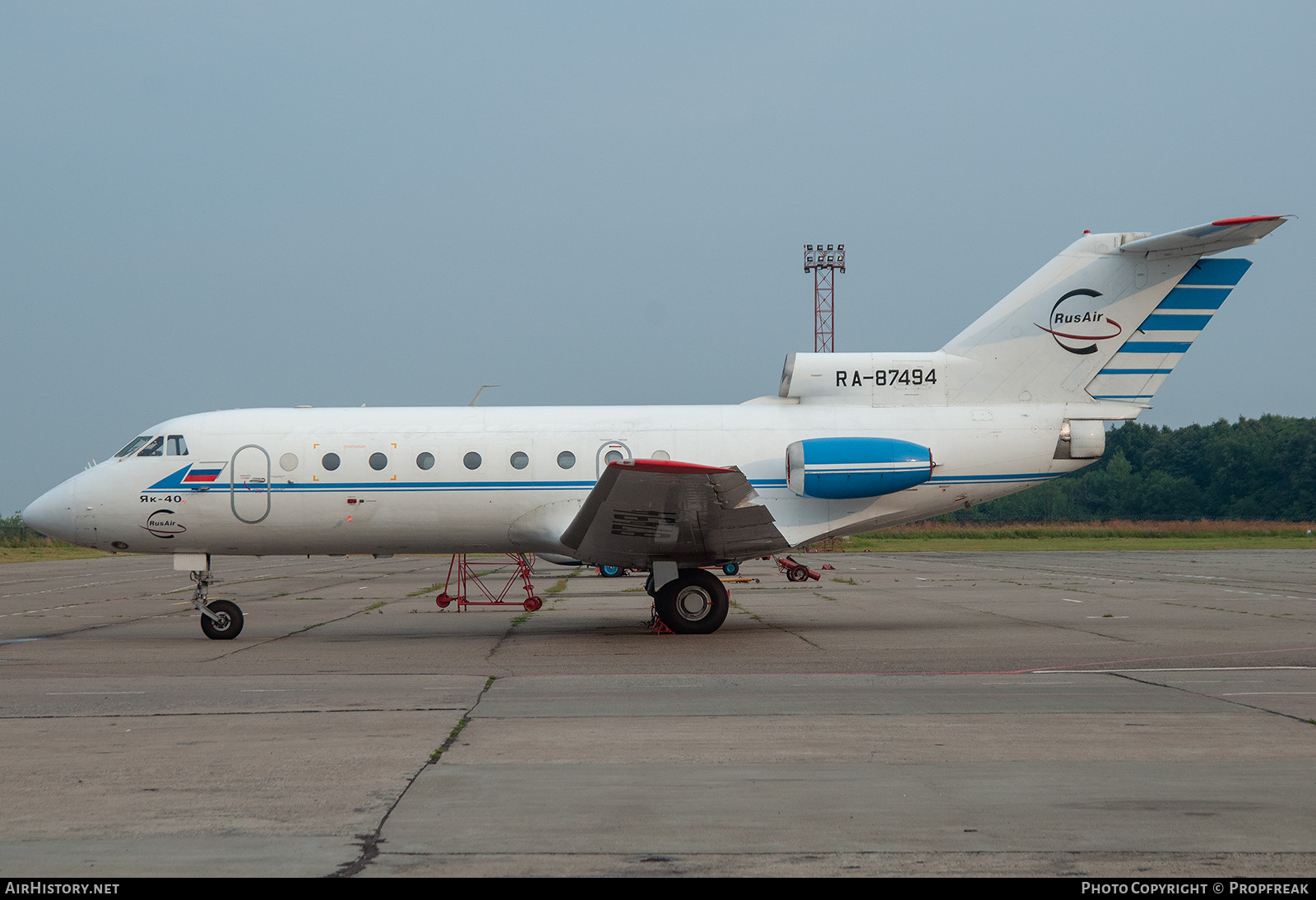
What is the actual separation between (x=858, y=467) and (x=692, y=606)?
3.02 meters

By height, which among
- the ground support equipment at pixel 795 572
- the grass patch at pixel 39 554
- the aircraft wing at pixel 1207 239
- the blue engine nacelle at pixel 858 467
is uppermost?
the aircraft wing at pixel 1207 239

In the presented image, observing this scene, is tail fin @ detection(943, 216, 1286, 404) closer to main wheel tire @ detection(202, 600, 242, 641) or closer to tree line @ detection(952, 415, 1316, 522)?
main wheel tire @ detection(202, 600, 242, 641)

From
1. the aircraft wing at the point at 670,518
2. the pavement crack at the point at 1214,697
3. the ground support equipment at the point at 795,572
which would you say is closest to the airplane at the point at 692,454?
the aircraft wing at the point at 670,518

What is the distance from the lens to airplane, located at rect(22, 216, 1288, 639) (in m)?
15.0

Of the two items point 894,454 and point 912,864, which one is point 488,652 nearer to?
point 894,454

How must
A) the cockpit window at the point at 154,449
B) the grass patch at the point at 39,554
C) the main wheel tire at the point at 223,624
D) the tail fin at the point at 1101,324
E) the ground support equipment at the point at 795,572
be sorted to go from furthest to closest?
1. the grass patch at the point at 39,554
2. the ground support equipment at the point at 795,572
3. the cockpit window at the point at 154,449
4. the tail fin at the point at 1101,324
5. the main wheel tire at the point at 223,624

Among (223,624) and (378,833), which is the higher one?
(378,833)

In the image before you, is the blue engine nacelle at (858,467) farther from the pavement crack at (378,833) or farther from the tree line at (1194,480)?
the tree line at (1194,480)

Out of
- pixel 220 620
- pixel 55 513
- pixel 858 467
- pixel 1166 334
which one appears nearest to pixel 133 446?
pixel 55 513

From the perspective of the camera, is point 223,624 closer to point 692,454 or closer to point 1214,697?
point 692,454

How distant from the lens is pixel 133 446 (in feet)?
51.5

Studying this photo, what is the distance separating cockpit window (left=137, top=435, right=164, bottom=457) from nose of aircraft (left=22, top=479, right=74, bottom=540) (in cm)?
112

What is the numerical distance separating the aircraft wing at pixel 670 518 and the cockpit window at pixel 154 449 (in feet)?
20.4

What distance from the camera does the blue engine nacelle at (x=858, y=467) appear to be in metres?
14.7
